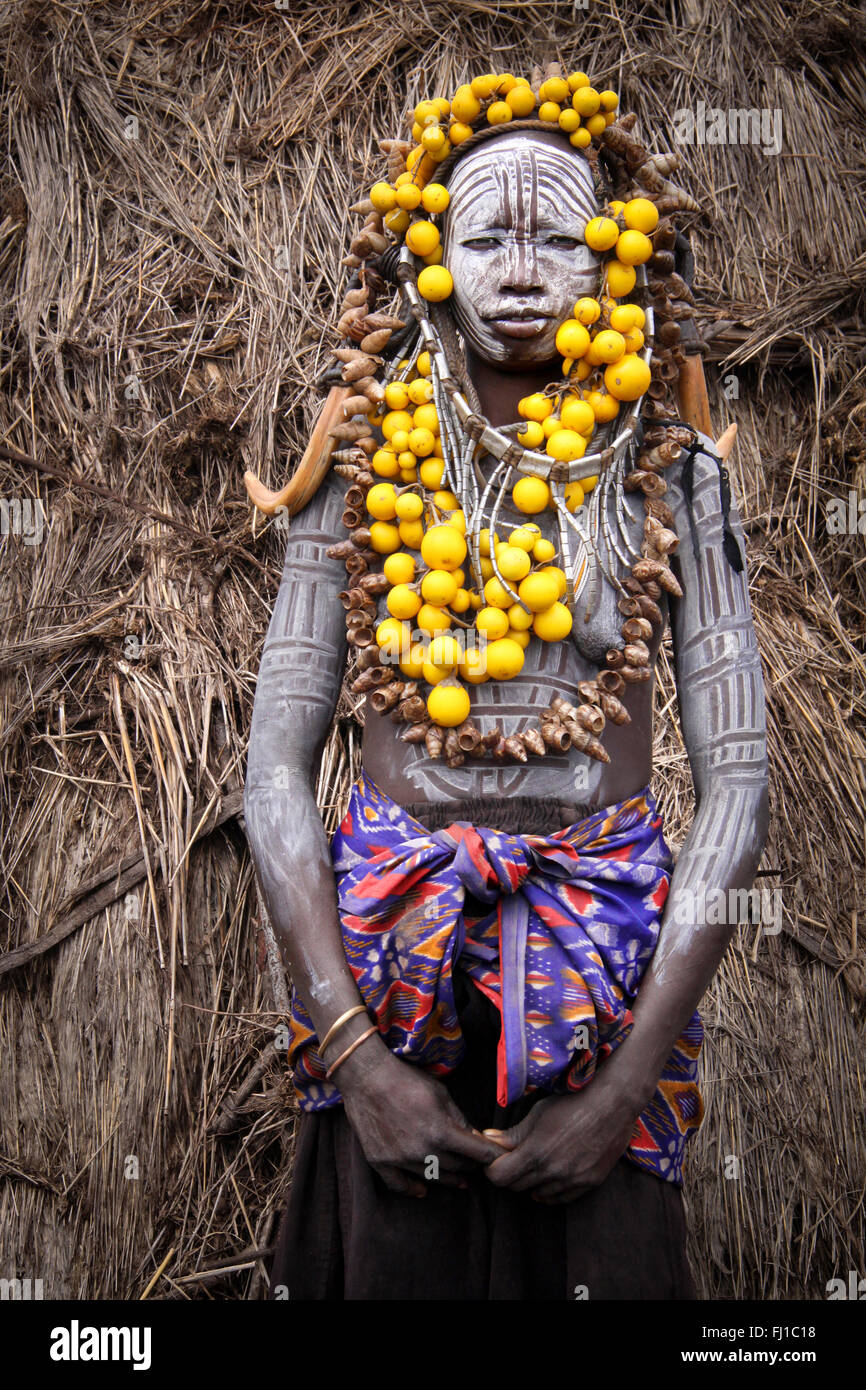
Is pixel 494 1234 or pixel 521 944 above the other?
pixel 521 944

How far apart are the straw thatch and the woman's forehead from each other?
1.50m

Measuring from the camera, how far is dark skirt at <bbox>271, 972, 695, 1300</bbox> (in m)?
1.78

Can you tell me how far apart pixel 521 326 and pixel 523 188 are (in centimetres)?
22

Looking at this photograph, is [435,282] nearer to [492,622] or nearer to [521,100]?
[521,100]

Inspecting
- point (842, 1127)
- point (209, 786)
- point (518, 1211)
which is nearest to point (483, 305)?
point (518, 1211)

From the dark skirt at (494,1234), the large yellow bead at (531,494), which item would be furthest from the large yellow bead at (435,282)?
the dark skirt at (494,1234)

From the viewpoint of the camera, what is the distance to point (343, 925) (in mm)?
1863

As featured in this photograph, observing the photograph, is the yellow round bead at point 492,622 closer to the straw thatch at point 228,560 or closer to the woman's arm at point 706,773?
the woman's arm at point 706,773

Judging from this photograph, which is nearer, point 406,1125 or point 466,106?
point 406,1125

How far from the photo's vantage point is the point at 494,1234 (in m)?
1.84

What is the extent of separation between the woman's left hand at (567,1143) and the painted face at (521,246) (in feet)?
3.76

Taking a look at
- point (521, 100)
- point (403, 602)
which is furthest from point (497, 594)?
point (521, 100)
